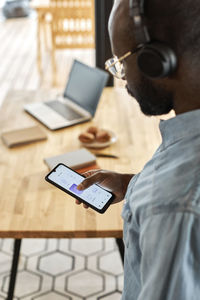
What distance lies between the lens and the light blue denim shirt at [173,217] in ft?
1.99

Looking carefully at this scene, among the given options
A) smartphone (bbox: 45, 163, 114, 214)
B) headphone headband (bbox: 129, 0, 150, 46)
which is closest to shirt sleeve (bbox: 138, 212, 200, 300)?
headphone headband (bbox: 129, 0, 150, 46)

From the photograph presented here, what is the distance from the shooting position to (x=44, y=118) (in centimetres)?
192

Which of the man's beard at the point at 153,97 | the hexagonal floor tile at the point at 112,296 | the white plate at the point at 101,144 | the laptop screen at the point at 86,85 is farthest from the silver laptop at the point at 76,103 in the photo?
the man's beard at the point at 153,97

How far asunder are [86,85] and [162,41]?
4.29 feet

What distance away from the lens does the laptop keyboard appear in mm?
1948

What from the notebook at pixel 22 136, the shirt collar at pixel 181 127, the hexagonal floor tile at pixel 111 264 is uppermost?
the shirt collar at pixel 181 127

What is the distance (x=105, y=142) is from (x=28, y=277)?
0.78m

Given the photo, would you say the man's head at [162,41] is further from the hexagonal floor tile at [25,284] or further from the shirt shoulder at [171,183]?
the hexagonal floor tile at [25,284]

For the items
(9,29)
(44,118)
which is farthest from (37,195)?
(9,29)

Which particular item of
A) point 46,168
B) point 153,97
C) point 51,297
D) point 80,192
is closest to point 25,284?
point 51,297

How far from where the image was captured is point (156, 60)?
67cm

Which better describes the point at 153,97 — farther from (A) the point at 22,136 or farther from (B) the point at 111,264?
(B) the point at 111,264

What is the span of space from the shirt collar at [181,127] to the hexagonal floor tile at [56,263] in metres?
1.40

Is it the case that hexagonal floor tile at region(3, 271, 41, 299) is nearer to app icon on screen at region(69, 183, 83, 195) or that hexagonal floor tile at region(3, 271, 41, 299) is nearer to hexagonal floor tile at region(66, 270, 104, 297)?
hexagonal floor tile at region(66, 270, 104, 297)
